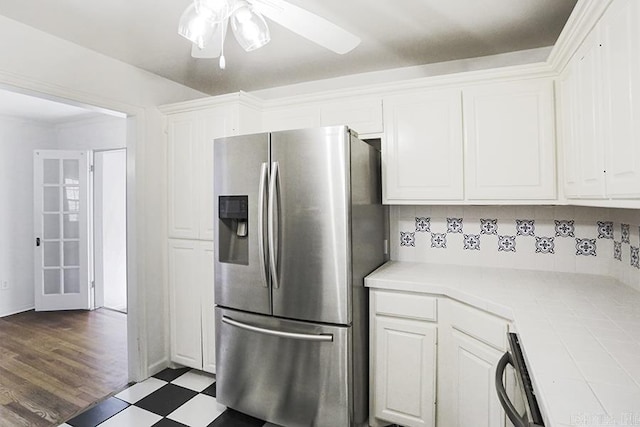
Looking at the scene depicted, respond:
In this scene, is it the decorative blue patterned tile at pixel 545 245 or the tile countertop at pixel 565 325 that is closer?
the tile countertop at pixel 565 325

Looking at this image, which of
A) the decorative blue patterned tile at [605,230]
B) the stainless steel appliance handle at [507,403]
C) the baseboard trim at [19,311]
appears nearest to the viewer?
the stainless steel appliance handle at [507,403]

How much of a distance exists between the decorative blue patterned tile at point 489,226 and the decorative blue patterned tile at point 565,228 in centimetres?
33

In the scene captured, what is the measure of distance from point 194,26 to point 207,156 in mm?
1304

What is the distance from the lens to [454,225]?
7.63ft

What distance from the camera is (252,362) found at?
1913mm

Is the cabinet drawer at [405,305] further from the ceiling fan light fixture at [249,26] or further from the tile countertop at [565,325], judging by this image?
the ceiling fan light fixture at [249,26]

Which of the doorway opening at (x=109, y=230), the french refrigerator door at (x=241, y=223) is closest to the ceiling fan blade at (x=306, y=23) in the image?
the french refrigerator door at (x=241, y=223)

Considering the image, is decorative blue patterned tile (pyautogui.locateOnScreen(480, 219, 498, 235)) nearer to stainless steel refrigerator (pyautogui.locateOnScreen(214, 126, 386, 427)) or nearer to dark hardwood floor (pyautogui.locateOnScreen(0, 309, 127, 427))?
stainless steel refrigerator (pyautogui.locateOnScreen(214, 126, 386, 427))

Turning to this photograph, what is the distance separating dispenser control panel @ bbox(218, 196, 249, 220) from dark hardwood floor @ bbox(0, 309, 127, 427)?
1.54m

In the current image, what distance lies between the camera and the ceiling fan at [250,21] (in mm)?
1167

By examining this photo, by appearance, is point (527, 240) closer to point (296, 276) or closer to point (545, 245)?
point (545, 245)

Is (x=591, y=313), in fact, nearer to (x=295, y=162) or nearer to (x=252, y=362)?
(x=295, y=162)

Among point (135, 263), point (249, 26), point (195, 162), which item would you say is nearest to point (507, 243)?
point (249, 26)

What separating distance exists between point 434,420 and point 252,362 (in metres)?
1.02
